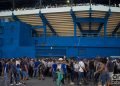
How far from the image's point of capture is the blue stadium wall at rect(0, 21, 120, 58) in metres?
46.5

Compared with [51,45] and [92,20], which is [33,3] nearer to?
[51,45]

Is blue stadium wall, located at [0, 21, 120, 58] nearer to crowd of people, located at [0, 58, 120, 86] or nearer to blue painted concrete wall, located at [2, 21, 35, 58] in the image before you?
A: blue painted concrete wall, located at [2, 21, 35, 58]

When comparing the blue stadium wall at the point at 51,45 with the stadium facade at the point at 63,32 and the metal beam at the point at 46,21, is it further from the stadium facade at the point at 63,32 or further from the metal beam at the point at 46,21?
the metal beam at the point at 46,21

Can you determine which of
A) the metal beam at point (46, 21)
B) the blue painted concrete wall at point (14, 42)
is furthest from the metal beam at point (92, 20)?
the blue painted concrete wall at point (14, 42)

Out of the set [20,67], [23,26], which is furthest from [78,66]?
[23,26]

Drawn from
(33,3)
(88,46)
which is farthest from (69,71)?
(33,3)

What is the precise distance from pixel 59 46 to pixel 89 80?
23.2 meters

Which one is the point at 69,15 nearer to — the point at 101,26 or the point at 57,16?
the point at 57,16

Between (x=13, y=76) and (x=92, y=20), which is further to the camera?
(x=92, y=20)

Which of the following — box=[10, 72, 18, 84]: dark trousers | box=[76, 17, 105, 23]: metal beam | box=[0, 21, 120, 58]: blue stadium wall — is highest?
box=[76, 17, 105, 23]: metal beam

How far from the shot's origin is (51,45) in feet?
155

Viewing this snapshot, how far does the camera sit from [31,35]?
50469 mm

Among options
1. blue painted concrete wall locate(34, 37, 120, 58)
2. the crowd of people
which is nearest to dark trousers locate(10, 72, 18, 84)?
the crowd of people

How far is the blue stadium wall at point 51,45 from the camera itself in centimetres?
4649
